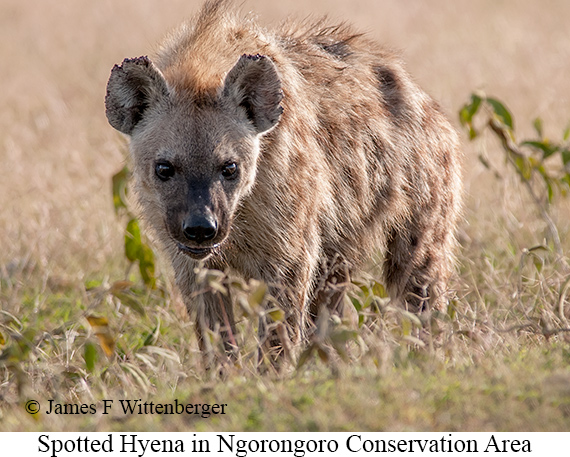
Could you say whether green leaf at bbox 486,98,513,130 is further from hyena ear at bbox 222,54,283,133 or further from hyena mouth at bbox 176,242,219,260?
hyena mouth at bbox 176,242,219,260

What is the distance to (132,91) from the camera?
365 centimetres

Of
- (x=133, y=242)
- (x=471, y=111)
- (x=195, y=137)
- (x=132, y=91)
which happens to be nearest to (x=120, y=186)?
(x=133, y=242)

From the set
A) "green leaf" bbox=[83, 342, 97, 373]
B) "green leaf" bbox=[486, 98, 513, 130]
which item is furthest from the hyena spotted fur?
"green leaf" bbox=[83, 342, 97, 373]

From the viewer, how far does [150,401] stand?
2848 millimetres

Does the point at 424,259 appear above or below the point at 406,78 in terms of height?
below

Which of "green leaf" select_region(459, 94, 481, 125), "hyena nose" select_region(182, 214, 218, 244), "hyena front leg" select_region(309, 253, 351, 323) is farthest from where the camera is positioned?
"green leaf" select_region(459, 94, 481, 125)

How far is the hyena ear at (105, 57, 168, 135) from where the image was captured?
354cm

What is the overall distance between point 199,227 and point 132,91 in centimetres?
72

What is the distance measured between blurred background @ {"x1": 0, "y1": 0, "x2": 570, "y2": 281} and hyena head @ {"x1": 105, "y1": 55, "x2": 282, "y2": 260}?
3.27ft

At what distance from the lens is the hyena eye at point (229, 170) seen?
138 inches

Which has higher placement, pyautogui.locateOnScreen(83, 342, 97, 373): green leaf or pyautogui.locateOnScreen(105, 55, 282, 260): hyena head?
pyautogui.locateOnScreen(105, 55, 282, 260): hyena head
